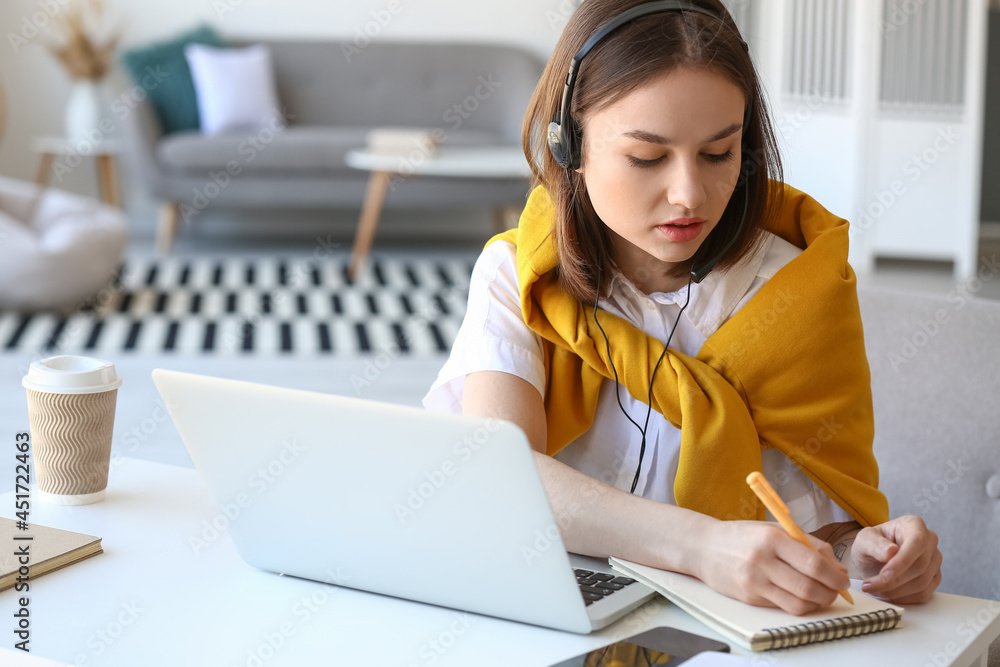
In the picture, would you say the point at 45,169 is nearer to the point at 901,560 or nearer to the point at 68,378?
the point at 68,378

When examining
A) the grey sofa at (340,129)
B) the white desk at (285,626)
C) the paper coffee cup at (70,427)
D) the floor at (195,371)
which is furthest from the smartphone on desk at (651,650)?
the grey sofa at (340,129)

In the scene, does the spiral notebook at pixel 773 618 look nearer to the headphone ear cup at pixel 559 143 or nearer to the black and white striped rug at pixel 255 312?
the headphone ear cup at pixel 559 143

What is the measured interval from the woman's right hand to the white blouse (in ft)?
0.92

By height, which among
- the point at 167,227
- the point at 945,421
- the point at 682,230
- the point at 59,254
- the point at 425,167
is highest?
the point at 682,230

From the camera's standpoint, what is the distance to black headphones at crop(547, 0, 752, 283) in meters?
0.92

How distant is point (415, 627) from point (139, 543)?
29 centimetres

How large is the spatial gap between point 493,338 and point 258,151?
4.05 metres

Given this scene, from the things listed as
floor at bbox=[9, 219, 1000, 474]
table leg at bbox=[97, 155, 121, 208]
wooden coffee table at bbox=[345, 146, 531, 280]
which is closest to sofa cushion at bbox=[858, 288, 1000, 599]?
floor at bbox=[9, 219, 1000, 474]

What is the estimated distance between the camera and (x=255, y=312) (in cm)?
377

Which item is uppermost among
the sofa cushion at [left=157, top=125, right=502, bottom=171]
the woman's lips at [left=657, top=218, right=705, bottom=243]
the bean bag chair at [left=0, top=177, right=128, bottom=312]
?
the woman's lips at [left=657, top=218, right=705, bottom=243]

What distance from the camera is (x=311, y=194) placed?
492cm

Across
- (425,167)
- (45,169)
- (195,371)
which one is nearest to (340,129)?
(425,167)

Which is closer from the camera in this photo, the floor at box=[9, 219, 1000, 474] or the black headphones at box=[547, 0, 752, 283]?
the black headphones at box=[547, 0, 752, 283]

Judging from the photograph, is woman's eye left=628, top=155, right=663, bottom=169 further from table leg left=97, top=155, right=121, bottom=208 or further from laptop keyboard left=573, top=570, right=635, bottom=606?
table leg left=97, top=155, right=121, bottom=208
